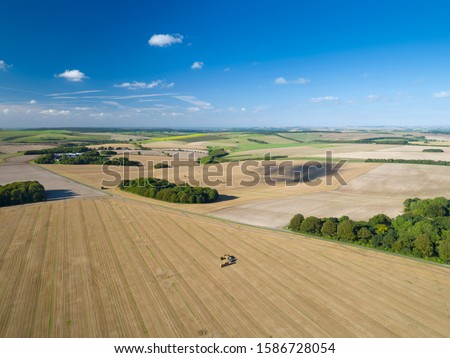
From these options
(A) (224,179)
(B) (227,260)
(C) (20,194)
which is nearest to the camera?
(B) (227,260)

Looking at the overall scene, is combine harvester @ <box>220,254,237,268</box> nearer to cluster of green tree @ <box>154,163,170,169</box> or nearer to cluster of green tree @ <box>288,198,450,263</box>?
cluster of green tree @ <box>288,198,450,263</box>

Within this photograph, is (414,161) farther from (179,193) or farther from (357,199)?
(179,193)

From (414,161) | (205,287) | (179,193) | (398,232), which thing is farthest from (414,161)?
(205,287)

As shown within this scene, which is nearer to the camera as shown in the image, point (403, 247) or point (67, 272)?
point (67, 272)

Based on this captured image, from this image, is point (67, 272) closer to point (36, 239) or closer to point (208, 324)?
point (36, 239)

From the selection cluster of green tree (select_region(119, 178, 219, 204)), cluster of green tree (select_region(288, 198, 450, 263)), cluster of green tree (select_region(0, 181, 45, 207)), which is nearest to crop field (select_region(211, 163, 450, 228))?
cluster of green tree (select_region(288, 198, 450, 263))
